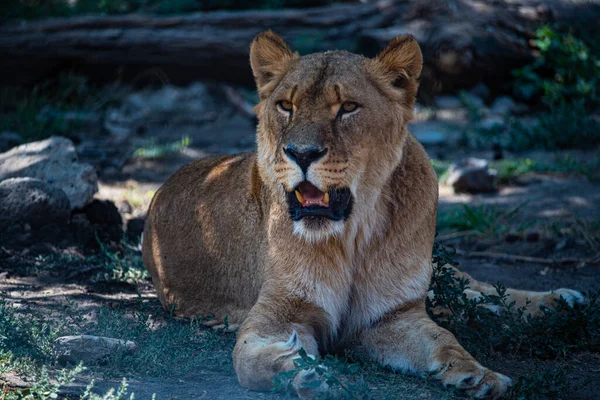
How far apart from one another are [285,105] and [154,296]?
187 centimetres

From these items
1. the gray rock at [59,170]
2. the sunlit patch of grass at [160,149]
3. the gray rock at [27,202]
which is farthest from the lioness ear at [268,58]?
the sunlit patch of grass at [160,149]

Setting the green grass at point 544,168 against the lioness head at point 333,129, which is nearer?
the lioness head at point 333,129

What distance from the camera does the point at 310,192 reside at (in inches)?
142

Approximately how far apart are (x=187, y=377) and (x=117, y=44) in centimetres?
676

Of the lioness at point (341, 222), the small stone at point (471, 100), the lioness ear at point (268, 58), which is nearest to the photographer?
the lioness at point (341, 222)

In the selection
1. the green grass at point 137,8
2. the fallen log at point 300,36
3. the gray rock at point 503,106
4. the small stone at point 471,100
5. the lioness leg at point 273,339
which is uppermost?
the green grass at point 137,8

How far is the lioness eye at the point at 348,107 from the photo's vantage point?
3729 mm

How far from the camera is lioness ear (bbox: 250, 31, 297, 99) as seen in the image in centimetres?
412

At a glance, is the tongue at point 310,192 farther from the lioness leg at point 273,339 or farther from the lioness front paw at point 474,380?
the lioness front paw at point 474,380

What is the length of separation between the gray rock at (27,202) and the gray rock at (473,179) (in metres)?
3.68

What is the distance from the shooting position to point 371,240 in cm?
392

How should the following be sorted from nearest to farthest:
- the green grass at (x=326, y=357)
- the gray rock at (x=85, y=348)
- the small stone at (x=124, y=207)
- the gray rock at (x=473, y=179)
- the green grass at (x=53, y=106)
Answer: the green grass at (x=326, y=357)
the gray rock at (x=85, y=348)
the small stone at (x=124, y=207)
the gray rock at (x=473, y=179)
the green grass at (x=53, y=106)

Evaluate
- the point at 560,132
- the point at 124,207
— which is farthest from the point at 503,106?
the point at 124,207

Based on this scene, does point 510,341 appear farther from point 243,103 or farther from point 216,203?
point 243,103
